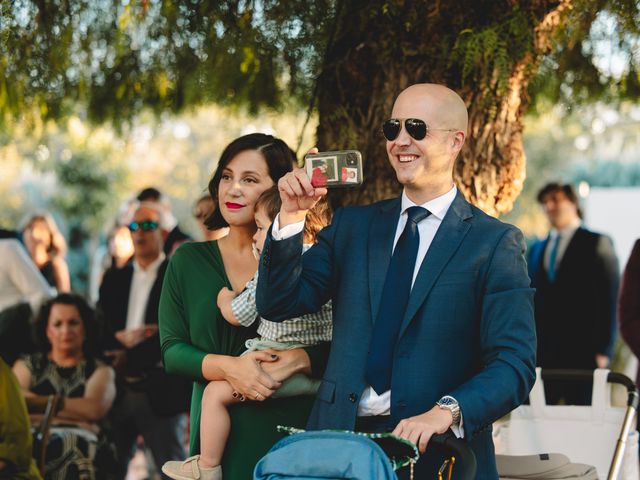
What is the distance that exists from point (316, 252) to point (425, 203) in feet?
1.33

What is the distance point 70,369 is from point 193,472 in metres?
3.21

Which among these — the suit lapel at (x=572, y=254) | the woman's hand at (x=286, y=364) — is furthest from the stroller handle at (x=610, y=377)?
the suit lapel at (x=572, y=254)

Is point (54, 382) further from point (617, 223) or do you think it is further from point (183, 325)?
point (617, 223)

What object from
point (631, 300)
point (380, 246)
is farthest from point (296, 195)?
point (631, 300)

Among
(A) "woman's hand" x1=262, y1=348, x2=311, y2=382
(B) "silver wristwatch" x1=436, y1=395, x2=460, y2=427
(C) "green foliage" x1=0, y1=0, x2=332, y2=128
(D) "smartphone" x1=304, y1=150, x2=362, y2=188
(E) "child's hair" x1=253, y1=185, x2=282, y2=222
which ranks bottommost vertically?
(B) "silver wristwatch" x1=436, y1=395, x2=460, y2=427

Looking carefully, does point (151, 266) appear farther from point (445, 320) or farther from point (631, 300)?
point (445, 320)

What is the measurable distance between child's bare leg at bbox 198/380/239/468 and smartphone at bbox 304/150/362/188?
96 cm

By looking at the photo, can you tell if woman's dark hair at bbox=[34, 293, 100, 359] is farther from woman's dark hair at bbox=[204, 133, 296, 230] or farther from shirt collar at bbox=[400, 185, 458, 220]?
shirt collar at bbox=[400, 185, 458, 220]

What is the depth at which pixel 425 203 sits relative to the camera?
3381mm

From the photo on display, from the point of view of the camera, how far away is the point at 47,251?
1016 centimetres

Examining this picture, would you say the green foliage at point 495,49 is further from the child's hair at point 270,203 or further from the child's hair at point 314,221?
the child's hair at point 270,203

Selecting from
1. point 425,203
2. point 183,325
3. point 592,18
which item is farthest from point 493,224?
point 592,18

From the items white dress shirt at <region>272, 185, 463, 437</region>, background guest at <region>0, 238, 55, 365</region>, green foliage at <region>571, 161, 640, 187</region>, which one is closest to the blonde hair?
background guest at <region>0, 238, 55, 365</region>

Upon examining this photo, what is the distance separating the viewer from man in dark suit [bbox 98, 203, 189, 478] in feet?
22.4
